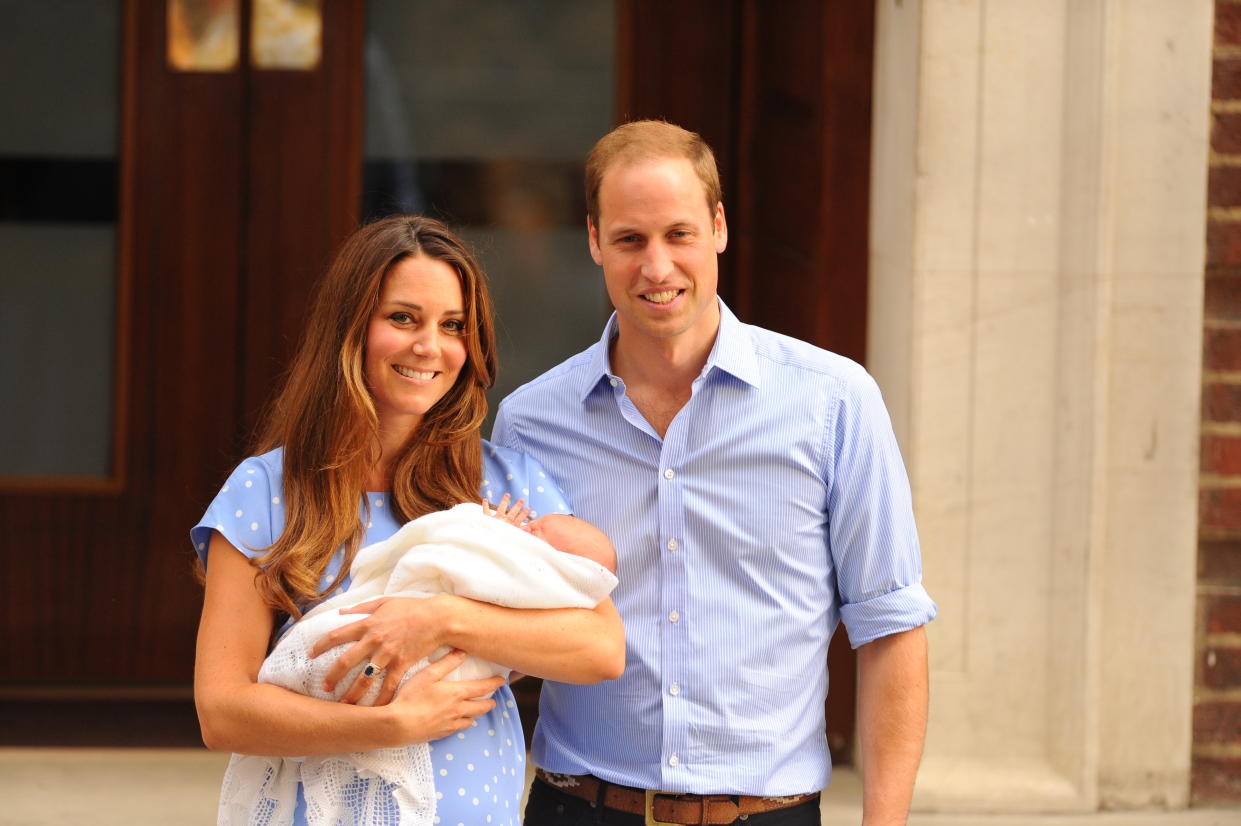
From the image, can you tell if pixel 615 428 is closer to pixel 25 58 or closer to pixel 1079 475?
pixel 1079 475

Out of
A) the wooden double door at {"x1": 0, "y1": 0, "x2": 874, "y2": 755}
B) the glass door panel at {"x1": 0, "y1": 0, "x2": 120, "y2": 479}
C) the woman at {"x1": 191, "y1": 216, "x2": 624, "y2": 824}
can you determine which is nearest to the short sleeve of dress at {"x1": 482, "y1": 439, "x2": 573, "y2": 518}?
the woman at {"x1": 191, "y1": 216, "x2": 624, "y2": 824}

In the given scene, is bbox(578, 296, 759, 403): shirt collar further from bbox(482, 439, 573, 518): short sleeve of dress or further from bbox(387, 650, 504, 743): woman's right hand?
bbox(387, 650, 504, 743): woman's right hand

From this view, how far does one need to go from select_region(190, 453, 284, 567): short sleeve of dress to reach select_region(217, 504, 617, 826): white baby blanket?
0.42 feet

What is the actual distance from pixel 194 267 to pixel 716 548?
88.5 inches

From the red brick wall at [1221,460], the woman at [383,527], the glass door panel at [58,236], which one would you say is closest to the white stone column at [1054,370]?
the red brick wall at [1221,460]

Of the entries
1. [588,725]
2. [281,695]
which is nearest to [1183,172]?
[588,725]

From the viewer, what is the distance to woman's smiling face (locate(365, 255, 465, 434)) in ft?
7.18

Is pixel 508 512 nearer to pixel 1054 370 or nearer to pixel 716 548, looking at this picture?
pixel 716 548

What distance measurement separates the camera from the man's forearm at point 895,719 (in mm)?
2357

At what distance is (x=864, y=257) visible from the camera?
146 inches

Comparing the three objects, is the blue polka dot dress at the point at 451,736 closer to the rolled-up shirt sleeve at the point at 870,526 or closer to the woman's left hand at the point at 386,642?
the woman's left hand at the point at 386,642

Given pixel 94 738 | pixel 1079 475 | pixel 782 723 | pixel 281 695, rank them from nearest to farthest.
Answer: pixel 281 695 < pixel 782 723 < pixel 1079 475 < pixel 94 738

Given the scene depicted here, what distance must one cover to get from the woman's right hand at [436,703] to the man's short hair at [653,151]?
2.58 feet

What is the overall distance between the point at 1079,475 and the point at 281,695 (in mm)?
2116
